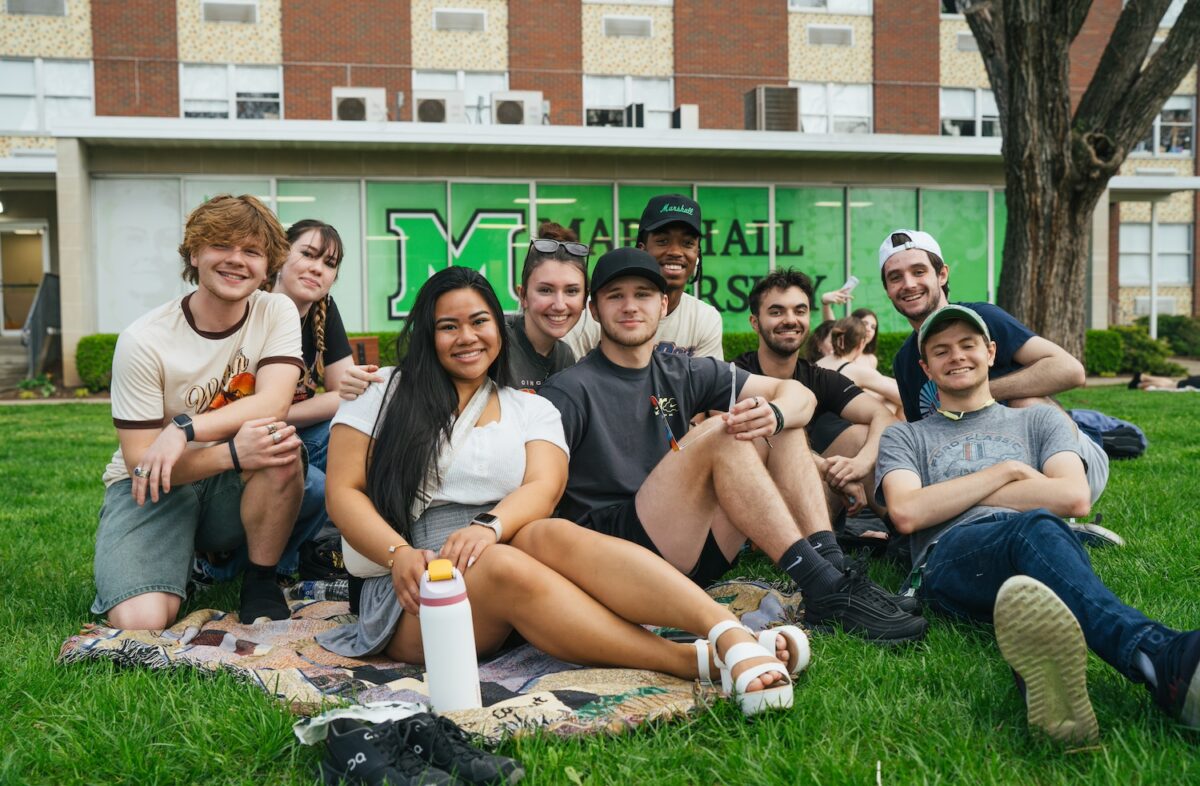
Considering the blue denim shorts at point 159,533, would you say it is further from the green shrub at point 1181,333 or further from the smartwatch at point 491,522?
the green shrub at point 1181,333

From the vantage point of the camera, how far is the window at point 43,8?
2316 centimetres

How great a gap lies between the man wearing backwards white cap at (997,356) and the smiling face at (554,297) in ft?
4.68

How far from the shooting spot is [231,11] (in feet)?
76.8

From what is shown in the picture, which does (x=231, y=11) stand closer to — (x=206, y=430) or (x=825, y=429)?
(x=825, y=429)

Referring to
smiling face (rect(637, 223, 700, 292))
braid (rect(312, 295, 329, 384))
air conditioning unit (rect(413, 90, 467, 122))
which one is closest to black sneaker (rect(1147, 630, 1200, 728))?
smiling face (rect(637, 223, 700, 292))

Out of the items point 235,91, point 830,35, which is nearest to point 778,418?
point 235,91

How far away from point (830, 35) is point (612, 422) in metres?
24.8

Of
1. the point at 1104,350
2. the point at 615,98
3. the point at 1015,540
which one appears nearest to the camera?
the point at 1015,540

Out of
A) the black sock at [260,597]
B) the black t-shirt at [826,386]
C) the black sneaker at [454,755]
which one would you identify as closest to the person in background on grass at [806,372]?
the black t-shirt at [826,386]

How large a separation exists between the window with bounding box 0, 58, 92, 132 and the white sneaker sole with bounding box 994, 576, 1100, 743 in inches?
995

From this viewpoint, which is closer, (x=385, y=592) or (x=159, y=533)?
(x=385, y=592)

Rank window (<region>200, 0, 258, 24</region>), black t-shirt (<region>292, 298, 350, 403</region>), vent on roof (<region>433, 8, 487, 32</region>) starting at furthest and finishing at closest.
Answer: vent on roof (<region>433, 8, 487, 32</region>) < window (<region>200, 0, 258, 24</region>) < black t-shirt (<region>292, 298, 350, 403</region>)

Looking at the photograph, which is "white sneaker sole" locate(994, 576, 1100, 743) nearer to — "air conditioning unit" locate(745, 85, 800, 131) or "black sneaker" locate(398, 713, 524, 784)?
"black sneaker" locate(398, 713, 524, 784)

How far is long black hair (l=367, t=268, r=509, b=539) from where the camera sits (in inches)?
128
